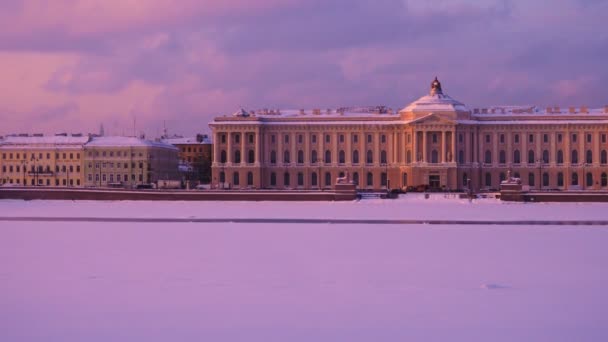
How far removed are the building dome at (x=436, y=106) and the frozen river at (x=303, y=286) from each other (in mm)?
67407

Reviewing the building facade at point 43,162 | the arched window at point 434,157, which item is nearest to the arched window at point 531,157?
the arched window at point 434,157

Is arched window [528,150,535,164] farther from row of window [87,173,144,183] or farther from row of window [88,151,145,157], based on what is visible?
row of window [88,151,145,157]

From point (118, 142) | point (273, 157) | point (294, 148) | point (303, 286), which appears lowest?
point (303, 286)

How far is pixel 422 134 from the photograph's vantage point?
100m

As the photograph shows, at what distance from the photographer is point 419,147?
101m

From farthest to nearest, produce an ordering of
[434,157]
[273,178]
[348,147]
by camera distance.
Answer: [273,178]
[348,147]
[434,157]

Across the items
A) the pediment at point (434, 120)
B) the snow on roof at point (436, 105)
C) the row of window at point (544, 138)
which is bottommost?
the row of window at point (544, 138)

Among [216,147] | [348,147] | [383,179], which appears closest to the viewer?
[383,179]

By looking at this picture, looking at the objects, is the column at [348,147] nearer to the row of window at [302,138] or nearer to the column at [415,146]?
the row of window at [302,138]

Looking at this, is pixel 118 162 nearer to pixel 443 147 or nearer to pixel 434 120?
pixel 434 120

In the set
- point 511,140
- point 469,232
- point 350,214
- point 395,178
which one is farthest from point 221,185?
point 469,232

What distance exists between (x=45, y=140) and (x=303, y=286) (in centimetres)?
10527

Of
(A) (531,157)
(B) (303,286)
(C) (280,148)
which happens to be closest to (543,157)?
(A) (531,157)

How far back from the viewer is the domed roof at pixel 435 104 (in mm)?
100875
